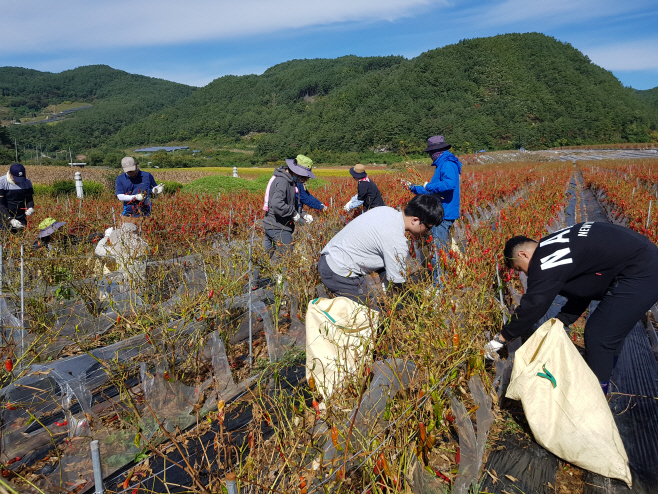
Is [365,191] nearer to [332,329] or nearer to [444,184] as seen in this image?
[444,184]

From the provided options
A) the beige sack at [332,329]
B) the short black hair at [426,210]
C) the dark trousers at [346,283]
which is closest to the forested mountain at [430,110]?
the dark trousers at [346,283]

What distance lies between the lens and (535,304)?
2078 mm

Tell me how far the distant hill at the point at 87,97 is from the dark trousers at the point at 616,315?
8056 cm

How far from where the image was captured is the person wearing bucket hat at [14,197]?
15.1 feet

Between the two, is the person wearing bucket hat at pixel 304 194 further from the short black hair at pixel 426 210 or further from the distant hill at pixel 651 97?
the distant hill at pixel 651 97

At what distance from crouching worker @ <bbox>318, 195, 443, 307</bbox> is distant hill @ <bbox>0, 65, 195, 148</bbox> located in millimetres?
79312

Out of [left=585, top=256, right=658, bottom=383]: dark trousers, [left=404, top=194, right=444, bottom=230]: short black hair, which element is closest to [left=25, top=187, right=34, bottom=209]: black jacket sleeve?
[left=404, top=194, right=444, bottom=230]: short black hair

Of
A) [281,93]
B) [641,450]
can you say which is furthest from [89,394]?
[281,93]

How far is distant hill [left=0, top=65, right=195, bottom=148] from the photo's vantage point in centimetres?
7650

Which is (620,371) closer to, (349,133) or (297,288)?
(297,288)

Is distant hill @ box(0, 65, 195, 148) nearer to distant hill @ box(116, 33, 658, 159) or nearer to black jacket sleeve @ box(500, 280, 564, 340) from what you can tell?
distant hill @ box(116, 33, 658, 159)

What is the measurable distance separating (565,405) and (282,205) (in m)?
2.74

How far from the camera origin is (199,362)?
104 inches

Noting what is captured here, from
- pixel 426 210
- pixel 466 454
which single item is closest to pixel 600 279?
pixel 426 210
